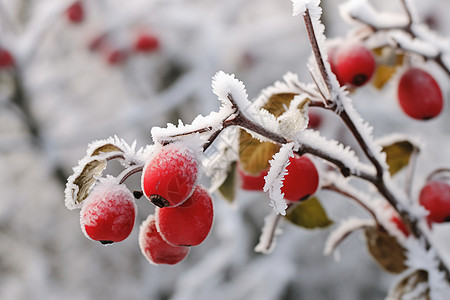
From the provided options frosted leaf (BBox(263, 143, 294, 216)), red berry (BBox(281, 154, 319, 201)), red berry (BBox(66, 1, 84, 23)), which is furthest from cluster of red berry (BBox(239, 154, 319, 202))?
red berry (BBox(66, 1, 84, 23))

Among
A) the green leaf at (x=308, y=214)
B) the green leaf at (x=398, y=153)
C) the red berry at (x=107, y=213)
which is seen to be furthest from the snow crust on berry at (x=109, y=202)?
the green leaf at (x=398, y=153)

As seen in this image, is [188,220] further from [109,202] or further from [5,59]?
[5,59]

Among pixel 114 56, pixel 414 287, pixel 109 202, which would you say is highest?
pixel 114 56

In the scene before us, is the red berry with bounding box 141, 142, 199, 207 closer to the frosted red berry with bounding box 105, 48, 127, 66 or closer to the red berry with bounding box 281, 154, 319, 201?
the red berry with bounding box 281, 154, 319, 201

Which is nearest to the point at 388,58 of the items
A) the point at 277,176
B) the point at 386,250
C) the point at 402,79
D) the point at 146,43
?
the point at 402,79

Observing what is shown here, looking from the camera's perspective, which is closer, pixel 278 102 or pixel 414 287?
pixel 278 102

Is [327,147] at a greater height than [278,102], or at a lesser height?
lesser

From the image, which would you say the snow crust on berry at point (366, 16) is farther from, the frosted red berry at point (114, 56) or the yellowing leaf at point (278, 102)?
the frosted red berry at point (114, 56)
